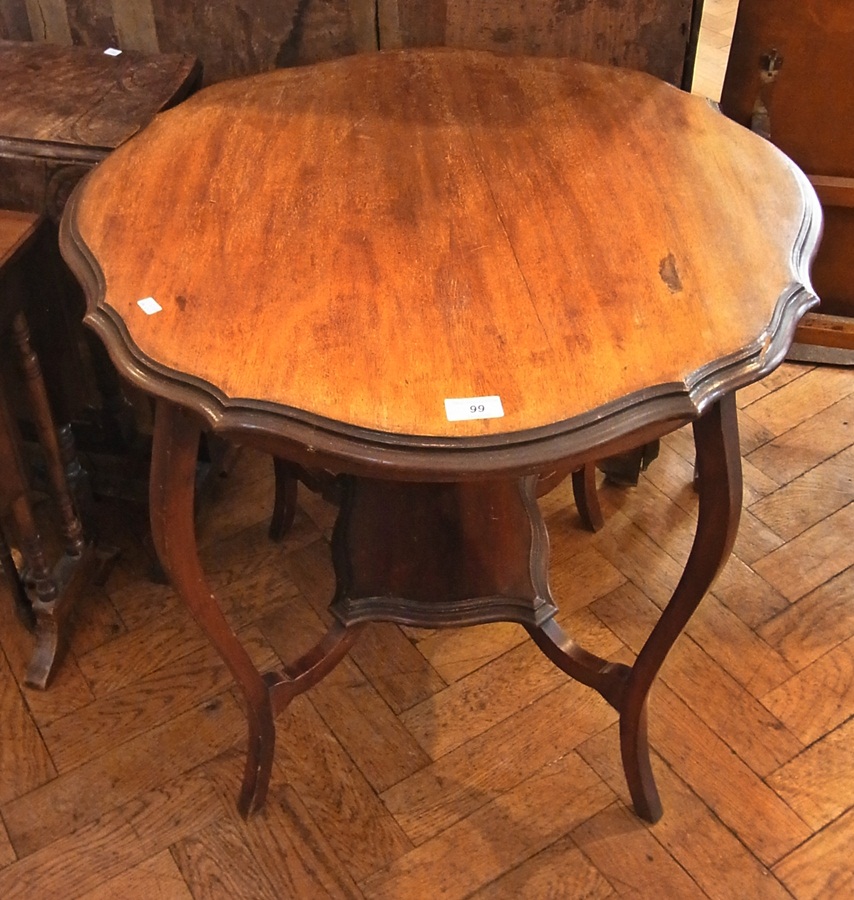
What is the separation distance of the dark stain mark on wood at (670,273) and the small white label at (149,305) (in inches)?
15.5

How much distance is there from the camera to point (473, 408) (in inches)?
25.6

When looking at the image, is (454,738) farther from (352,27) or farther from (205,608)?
(352,27)

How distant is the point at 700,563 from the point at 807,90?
3.04 feet

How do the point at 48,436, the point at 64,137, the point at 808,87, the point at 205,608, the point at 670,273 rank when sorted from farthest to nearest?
the point at 808,87 < the point at 48,436 < the point at 64,137 < the point at 205,608 < the point at 670,273

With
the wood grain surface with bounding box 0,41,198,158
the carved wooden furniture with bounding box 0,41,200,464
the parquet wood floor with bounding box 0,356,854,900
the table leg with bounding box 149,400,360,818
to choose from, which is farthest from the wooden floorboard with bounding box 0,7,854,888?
the wood grain surface with bounding box 0,41,198,158

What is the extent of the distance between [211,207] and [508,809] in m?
0.74

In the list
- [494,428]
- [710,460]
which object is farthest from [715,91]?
[494,428]

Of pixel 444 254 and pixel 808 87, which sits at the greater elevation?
pixel 444 254

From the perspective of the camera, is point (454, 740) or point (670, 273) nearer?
point (670, 273)

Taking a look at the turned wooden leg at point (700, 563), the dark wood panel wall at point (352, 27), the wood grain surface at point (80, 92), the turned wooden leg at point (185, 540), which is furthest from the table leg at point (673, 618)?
the wood grain surface at point (80, 92)

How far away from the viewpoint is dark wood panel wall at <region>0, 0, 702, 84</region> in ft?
3.82

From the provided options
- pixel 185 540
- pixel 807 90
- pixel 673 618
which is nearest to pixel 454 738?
pixel 673 618

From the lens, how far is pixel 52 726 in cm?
119

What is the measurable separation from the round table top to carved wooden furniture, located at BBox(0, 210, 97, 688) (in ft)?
0.70
